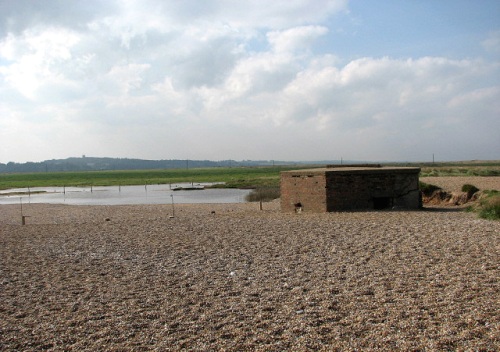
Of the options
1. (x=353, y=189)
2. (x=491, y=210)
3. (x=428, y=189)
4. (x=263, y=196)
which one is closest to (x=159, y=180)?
(x=263, y=196)

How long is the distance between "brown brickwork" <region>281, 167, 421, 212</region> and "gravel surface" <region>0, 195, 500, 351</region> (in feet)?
11.4

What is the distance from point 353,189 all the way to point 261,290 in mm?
10349

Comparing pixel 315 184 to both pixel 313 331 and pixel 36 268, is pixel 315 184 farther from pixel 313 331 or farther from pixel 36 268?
pixel 313 331

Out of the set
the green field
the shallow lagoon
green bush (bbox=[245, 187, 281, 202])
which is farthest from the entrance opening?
the green field

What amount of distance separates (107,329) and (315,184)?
12247 millimetres

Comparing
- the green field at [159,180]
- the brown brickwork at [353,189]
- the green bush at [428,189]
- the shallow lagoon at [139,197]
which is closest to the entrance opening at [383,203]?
the brown brickwork at [353,189]

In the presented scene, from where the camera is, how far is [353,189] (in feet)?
56.0

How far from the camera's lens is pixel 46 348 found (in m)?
5.27

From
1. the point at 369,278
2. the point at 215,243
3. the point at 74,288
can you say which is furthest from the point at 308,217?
the point at 74,288

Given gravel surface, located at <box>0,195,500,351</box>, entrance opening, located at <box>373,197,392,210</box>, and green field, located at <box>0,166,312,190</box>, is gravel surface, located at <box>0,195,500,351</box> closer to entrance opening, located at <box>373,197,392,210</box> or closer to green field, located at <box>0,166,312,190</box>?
entrance opening, located at <box>373,197,392,210</box>

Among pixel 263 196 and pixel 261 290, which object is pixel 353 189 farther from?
pixel 263 196

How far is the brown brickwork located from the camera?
1686cm

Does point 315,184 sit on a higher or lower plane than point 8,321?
higher

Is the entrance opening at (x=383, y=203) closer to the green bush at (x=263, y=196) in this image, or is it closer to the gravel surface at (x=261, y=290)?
the gravel surface at (x=261, y=290)
